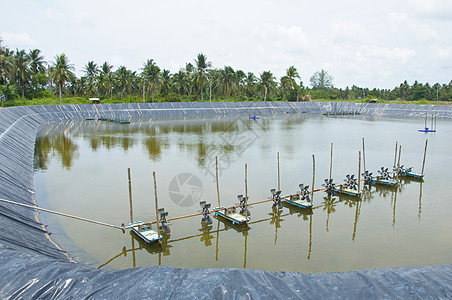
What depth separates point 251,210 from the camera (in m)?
16.0

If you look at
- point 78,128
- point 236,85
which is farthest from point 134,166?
point 236,85

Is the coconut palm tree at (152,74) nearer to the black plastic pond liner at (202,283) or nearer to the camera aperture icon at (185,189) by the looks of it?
the camera aperture icon at (185,189)

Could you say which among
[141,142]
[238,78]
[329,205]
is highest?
[238,78]

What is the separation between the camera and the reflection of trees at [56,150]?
24812 mm

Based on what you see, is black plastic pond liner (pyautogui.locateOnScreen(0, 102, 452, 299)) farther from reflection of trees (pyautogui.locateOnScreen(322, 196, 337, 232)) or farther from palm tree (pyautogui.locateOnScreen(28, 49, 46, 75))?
palm tree (pyautogui.locateOnScreen(28, 49, 46, 75))

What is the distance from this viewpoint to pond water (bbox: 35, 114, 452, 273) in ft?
38.8

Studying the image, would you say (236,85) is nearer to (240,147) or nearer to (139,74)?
(139,74)

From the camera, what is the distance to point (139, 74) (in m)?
73.5

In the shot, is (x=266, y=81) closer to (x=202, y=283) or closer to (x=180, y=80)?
(x=180, y=80)

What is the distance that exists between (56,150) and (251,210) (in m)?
20.9

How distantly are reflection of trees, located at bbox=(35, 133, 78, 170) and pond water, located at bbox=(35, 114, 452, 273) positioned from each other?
14cm

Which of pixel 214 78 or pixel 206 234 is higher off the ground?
pixel 214 78

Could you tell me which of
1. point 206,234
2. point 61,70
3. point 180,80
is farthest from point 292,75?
point 206,234

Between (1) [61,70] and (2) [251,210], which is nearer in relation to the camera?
(2) [251,210]
